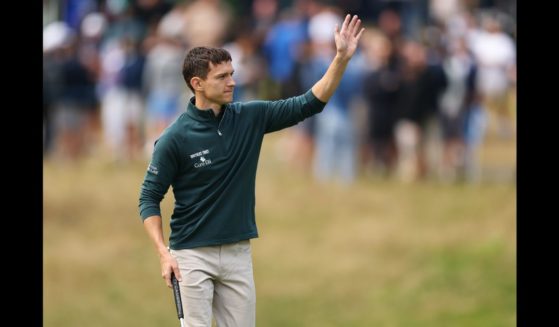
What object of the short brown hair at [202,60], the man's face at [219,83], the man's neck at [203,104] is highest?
the short brown hair at [202,60]

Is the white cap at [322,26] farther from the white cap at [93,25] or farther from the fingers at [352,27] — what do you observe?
the fingers at [352,27]

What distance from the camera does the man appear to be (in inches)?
324

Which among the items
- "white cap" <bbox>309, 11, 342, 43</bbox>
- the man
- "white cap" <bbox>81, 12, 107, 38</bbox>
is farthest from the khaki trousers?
"white cap" <bbox>81, 12, 107, 38</bbox>

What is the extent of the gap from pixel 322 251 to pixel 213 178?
13.2m

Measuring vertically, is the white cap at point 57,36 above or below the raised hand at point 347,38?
→ above

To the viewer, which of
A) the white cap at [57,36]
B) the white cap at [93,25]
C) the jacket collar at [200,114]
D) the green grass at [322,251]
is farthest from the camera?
the white cap at [93,25]

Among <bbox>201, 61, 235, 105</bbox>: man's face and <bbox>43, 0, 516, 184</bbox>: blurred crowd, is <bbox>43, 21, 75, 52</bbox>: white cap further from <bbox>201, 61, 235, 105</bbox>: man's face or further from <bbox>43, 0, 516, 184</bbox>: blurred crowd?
→ <bbox>201, 61, 235, 105</bbox>: man's face

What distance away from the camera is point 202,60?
8.23m

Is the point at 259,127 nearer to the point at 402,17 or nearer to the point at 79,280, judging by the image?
the point at 79,280

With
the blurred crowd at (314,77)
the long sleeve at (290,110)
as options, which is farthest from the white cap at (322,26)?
the long sleeve at (290,110)

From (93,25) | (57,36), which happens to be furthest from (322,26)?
(57,36)

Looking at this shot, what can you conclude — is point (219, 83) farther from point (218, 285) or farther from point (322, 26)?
point (322, 26)

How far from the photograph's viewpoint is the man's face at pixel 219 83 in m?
8.21
